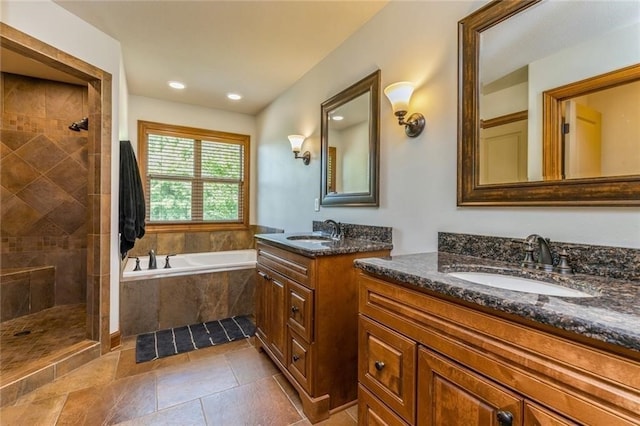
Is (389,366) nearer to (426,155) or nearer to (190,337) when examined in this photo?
(426,155)

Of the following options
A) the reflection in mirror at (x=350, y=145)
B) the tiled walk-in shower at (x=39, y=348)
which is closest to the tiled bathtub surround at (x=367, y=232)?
the reflection in mirror at (x=350, y=145)

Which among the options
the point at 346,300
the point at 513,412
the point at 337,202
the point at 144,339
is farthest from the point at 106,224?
the point at 513,412

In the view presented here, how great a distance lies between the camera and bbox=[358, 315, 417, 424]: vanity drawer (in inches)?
40.0

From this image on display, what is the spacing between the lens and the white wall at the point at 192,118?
11.9ft

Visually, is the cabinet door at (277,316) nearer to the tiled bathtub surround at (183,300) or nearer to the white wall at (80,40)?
the tiled bathtub surround at (183,300)

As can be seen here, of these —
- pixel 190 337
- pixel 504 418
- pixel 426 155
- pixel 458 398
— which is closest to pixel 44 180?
pixel 190 337

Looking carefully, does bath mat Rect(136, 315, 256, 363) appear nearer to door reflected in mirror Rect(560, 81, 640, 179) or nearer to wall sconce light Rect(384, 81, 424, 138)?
wall sconce light Rect(384, 81, 424, 138)

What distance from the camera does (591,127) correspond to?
1079 mm

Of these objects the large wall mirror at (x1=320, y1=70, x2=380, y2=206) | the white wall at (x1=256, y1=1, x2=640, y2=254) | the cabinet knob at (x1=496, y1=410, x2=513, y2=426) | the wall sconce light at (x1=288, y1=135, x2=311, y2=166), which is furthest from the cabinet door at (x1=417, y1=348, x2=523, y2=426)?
the wall sconce light at (x1=288, y1=135, x2=311, y2=166)

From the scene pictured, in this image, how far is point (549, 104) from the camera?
120cm

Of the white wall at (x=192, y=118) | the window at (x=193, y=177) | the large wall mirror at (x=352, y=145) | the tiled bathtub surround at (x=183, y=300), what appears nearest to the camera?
the large wall mirror at (x=352, y=145)

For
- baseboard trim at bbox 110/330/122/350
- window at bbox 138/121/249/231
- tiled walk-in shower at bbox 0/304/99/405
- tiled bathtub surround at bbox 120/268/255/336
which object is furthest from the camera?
window at bbox 138/121/249/231

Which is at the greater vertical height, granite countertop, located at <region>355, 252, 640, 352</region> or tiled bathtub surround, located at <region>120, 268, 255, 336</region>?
granite countertop, located at <region>355, 252, 640, 352</region>

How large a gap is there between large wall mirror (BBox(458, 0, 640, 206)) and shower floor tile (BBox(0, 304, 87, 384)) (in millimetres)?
2918
